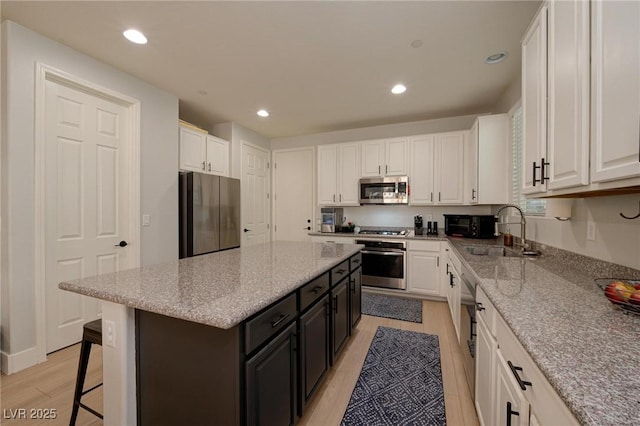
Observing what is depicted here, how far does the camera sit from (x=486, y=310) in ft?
4.33

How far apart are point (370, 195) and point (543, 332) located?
3.43 m

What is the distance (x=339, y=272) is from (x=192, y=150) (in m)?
2.79

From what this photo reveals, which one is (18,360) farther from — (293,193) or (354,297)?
(293,193)

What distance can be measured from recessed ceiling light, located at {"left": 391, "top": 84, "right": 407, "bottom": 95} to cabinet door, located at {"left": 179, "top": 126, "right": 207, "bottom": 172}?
2662 mm

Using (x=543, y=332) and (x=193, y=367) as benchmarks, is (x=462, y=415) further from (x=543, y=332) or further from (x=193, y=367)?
(x=193, y=367)

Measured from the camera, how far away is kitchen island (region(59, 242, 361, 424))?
102 centimetres

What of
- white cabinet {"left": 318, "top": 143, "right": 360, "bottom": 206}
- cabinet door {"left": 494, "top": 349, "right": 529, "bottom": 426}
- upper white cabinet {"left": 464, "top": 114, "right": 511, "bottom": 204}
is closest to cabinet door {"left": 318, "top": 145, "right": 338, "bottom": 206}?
white cabinet {"left": 318, "top": 143, "right": 360, "bottom": 206}

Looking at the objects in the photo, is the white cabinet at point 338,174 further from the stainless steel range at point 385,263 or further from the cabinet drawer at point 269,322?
the cabinet drawer at point 269,322

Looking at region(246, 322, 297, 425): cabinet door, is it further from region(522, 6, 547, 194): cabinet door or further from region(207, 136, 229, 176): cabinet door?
region(207, 136, 229, 176): cabinet door

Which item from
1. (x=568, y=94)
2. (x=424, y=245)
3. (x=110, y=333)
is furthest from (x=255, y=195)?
(x=568, y=94)

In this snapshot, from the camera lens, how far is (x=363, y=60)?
253 cm

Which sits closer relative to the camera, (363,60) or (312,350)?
(312,350)

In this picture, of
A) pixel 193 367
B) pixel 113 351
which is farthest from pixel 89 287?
pixel 193 367

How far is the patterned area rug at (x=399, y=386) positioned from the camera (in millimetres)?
1608
